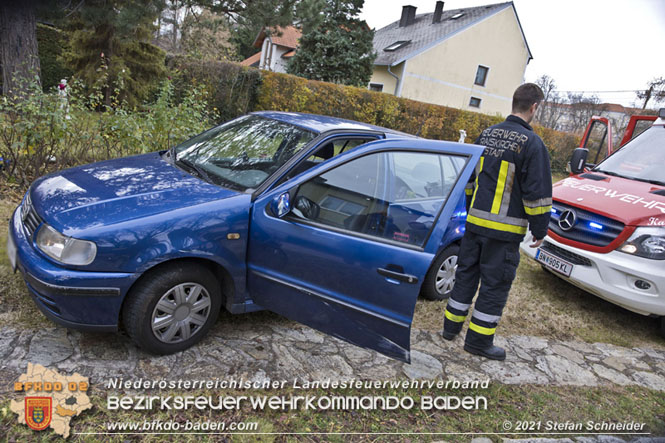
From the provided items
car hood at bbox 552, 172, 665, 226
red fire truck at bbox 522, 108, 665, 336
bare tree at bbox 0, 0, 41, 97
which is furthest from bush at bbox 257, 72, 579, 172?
car hood at bbox 552, 172, 665, 226

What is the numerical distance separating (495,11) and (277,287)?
29254 mm

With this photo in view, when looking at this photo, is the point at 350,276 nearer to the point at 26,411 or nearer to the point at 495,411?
the point at 495,411

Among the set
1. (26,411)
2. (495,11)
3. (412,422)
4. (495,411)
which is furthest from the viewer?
(495,11)

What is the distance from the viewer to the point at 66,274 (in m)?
2.42

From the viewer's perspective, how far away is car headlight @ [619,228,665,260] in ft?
13.0

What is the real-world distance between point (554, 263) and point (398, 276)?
9.27 ft

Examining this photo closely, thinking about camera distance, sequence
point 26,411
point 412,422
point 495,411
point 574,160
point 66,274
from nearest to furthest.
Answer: point 26,411
point 66,274
point 412,422
point 495,411
point 574,160

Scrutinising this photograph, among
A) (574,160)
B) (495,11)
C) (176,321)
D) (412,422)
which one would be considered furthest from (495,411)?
(495,11)

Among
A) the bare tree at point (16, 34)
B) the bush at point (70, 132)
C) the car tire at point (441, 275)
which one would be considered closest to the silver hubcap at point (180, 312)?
the car tire at point (441, 275)

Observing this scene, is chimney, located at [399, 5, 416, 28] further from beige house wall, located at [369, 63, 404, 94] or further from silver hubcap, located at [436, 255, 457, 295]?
silver hubcap, located at [436, 255, 457, 295]

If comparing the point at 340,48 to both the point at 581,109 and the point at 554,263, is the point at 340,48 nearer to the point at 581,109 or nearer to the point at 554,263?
the point at 554,263

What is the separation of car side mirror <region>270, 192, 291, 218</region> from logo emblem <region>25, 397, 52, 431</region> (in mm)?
1636

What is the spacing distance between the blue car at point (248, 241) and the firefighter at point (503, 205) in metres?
0.19

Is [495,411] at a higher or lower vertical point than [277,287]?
lower
